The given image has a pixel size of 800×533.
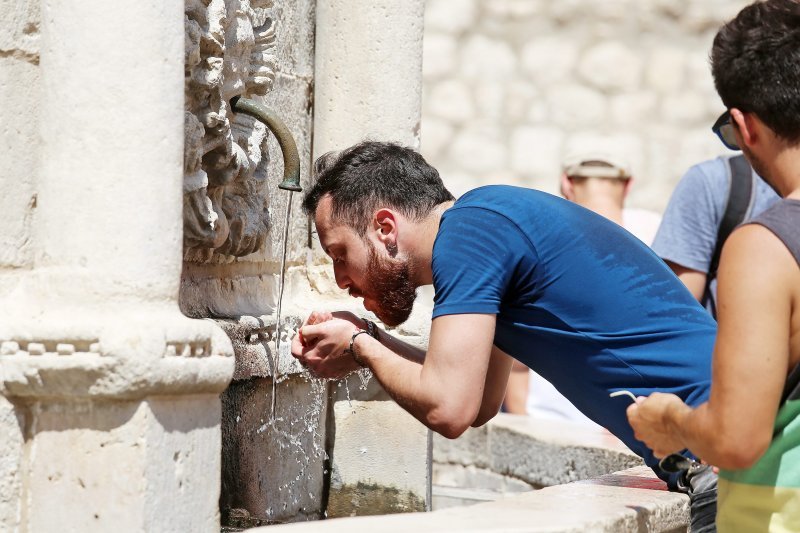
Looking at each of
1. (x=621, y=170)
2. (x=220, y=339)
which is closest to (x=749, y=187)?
(x=621, y=170)

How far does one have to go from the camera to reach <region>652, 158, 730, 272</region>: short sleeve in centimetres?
418

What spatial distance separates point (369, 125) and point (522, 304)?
1.80 m

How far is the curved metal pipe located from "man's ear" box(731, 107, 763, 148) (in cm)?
172

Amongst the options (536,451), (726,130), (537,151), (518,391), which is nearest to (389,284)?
(726,130)

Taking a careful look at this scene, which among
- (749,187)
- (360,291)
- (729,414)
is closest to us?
(729,414)

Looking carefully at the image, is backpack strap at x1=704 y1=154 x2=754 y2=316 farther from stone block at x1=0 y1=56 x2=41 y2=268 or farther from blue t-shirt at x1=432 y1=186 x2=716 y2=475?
stone block at x1=0 y1=56 x2=41 y2=268

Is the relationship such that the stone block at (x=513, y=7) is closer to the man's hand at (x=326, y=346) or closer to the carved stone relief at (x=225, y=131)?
the carved stone relief at (x=225, y=131)

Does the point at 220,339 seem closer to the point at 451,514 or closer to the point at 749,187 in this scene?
the point at 451,514

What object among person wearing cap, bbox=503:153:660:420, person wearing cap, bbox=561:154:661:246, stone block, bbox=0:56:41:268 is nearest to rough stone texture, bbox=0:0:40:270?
stone block, bbox=0:56:41:268

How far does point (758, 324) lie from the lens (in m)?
1.86

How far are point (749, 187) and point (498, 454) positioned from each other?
2.10 m

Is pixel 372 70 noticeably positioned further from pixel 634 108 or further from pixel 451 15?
pixel 634 108

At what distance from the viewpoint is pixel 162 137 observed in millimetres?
2816

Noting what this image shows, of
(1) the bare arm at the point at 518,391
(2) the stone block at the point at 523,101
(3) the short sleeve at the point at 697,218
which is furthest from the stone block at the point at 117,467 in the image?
(2) the stone block at the point at 523,101
